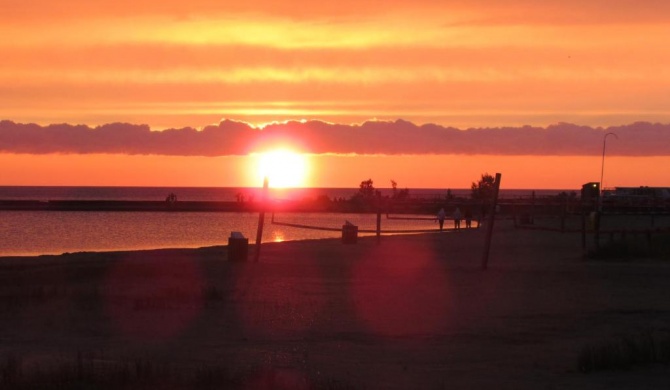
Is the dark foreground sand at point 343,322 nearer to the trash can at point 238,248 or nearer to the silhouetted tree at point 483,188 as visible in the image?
the trash can at point 238,248

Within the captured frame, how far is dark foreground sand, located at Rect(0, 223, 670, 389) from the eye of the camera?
948 cm

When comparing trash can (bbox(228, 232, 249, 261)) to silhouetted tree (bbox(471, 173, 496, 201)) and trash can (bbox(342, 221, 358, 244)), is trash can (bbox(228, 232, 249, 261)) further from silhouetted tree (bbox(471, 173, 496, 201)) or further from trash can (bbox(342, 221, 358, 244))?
silhouetted tree (bbox(471, 173, 496, 201))

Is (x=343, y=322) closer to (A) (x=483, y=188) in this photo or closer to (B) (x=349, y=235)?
(B) (x=349, y=235)

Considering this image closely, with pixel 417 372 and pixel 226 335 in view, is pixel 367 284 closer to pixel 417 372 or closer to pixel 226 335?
pixel 226 335

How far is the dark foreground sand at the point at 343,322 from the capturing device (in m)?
9.48

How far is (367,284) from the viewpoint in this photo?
1789cm

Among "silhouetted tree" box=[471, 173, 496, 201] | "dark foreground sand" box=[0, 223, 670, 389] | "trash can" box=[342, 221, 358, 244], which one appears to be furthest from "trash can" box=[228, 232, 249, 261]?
"silhouetted tree" box=[471, 173, 496, 201]

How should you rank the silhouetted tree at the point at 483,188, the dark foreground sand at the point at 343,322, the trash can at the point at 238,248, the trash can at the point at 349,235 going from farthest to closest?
the silhouetted tree at the point at 483,188 → the trash can at the point at 349,235 → the trash can at the point at 238,248 → the dark foreground sand at the point at 343,322

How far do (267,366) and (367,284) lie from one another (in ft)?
26.8

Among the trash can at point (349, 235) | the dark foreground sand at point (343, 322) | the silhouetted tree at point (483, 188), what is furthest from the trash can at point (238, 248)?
the silhouetted tree at point (483, 188)

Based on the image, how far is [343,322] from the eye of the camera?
13125mm

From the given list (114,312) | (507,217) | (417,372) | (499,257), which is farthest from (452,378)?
(507,217)

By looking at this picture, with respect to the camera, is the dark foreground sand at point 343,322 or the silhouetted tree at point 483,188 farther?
the silhouetted tree at point 483,188

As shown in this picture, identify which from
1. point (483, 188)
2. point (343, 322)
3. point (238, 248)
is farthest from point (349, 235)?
point (483, 188)
